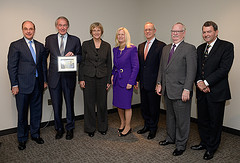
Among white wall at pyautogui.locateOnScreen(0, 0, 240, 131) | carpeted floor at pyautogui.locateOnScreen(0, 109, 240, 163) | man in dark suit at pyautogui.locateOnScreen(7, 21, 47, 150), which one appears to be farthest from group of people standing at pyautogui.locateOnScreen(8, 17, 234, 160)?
white wall at pyautogui.locateOnScreen(0, 0, 240, 131)

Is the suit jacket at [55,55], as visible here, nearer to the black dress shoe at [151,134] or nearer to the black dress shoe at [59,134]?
the black dress shoe at [59,134]

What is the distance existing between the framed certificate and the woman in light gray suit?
27cm

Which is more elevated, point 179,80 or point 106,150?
Answer: point 179,80

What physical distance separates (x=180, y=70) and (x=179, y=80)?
0.13m

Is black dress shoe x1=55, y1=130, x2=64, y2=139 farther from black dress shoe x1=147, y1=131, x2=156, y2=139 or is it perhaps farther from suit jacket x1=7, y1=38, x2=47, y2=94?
black dress shoe x1=147, y1=131, x2=156, y2=139

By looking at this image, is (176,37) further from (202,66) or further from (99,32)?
(99,32)

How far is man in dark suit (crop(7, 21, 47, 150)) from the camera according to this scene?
9.33ft

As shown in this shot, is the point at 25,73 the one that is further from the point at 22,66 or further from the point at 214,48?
the point at 214,48

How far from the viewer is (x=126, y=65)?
321 cm

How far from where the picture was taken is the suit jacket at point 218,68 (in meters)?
2.53

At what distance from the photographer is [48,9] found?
11.9ft

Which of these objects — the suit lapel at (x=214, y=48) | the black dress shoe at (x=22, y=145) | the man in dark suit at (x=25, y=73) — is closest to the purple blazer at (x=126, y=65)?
the suit lapel at (x=214, y=48)

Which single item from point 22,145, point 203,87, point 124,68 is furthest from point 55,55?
point 203,87

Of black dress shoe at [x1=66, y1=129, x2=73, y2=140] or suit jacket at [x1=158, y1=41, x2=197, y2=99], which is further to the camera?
black dress shoe at [x1=66, y1=129, x2=73, y2=140]
